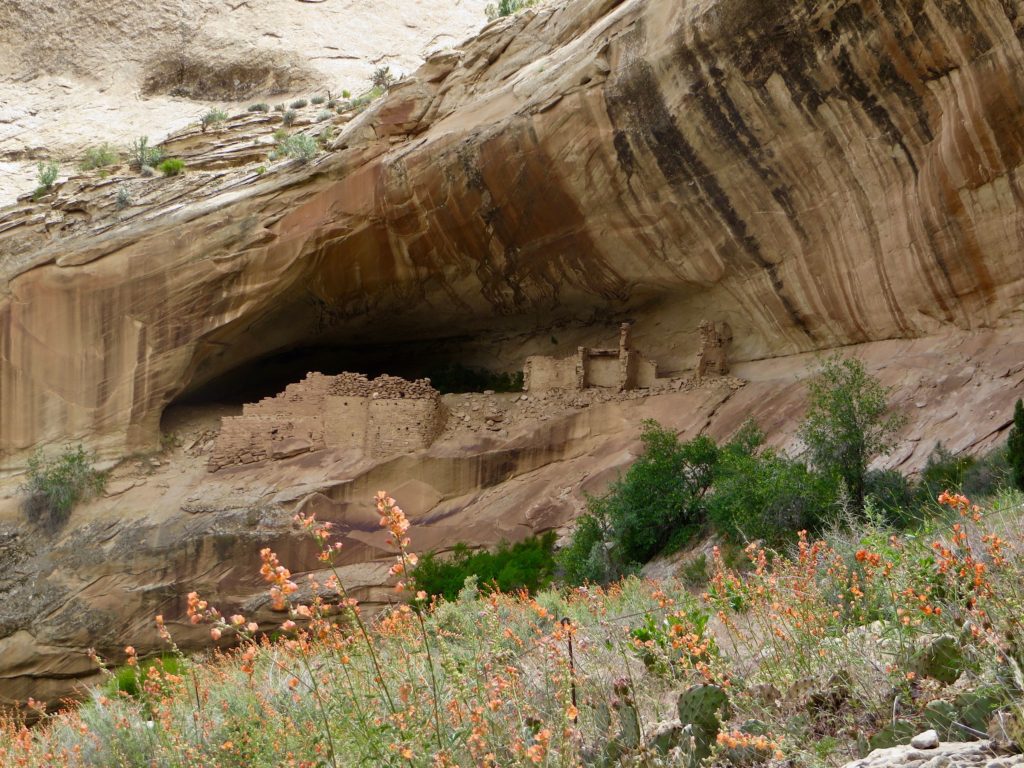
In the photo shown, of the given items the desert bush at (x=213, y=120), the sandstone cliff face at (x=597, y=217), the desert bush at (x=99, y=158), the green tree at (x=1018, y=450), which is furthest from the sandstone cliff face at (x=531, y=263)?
the desert bush at (x=99, y=158)

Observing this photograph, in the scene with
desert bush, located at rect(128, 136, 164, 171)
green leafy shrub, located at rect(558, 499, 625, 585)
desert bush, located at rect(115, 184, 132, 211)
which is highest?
desert bush, located at rect(128, 136, 164, 171)

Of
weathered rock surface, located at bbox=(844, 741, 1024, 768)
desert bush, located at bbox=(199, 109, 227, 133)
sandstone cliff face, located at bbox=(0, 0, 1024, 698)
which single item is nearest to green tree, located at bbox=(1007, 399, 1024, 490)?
sandstone cliff face, located at bbox=(0, 0, 1024, 698)

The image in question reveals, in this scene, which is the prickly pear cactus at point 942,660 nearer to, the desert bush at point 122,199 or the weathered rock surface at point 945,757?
the weathered rock surface at point 945,757

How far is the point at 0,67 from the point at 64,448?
59.9 feet

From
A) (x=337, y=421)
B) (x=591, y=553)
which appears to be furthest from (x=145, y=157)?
(x=591, y=553)

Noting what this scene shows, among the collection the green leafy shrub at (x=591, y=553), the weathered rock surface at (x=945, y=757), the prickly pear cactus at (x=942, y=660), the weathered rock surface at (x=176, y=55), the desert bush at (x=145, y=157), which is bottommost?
the green leafy shrub at (x=591, y=553)

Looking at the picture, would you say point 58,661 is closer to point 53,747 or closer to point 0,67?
point 53,747

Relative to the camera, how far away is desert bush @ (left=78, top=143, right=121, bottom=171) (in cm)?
2272

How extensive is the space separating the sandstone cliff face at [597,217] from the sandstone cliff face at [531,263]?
47mm

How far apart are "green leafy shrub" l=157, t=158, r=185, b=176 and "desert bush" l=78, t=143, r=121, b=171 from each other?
2283 mm

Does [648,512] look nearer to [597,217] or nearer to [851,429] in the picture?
[851,429]

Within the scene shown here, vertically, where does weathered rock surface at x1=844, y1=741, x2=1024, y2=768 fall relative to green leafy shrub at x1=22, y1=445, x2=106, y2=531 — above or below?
above

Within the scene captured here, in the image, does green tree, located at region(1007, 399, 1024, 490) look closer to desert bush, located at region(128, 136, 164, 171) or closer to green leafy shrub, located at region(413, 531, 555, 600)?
green leafy shrub, located at region(413, 531, 555, 600)

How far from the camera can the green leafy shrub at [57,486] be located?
18.0 metres
